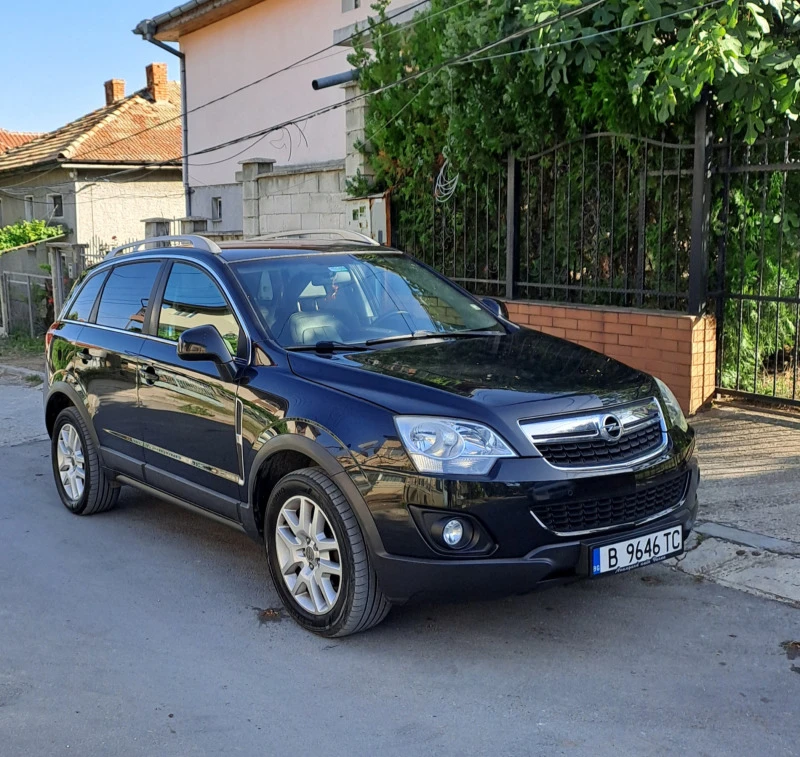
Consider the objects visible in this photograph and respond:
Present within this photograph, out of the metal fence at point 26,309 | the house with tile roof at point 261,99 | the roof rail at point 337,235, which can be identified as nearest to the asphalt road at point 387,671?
the roof rail at point 337,235

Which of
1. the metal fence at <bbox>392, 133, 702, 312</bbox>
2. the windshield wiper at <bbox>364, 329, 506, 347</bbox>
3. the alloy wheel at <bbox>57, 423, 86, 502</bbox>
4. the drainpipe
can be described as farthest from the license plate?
the drainpipe

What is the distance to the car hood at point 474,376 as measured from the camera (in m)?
4.14

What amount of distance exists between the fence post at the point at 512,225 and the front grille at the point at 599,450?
18.2 ft

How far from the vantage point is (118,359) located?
5922 mm

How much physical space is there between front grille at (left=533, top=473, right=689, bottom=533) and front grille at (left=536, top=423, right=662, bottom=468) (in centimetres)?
15

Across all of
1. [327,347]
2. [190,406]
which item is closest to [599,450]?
[327,347]

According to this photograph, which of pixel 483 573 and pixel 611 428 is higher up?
pixel 611 428

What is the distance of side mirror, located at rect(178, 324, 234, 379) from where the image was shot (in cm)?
489

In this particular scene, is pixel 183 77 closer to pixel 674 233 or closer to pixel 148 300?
pixel 674 233

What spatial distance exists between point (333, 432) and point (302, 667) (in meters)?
0.99

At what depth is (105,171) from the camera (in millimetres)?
25922

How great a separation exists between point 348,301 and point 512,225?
483cm

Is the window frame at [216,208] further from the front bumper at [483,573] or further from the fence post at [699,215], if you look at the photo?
the front bumper at [483,573]

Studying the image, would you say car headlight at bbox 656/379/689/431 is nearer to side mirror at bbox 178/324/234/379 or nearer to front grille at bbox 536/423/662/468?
front grille at bbox 536/423/662/468
